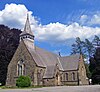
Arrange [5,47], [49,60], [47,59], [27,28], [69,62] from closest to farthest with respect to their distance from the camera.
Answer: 1. [5,47]
2. [27,28]
3. [47,59]
4. [49,60]
5. [69,62]

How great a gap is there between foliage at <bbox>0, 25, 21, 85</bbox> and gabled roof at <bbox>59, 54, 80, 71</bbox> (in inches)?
587

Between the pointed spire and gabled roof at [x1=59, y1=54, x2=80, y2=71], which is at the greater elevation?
the pointed spire

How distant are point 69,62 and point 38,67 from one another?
13219 millimetres

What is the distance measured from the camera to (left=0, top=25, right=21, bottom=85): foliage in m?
57.2

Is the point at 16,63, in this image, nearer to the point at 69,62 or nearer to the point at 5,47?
the point at 5,47

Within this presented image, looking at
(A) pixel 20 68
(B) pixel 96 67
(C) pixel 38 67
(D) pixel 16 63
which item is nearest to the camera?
(C) pixel 38 67

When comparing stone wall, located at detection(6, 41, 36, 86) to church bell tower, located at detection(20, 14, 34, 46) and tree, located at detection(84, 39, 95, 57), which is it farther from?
tree, located at detection(84, 39, 95, 57)

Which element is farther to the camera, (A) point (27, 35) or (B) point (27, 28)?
(B) point (27, 28)

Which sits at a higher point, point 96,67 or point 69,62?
point 69,62

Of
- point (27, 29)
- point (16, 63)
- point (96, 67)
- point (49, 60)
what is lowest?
point (96, 67)

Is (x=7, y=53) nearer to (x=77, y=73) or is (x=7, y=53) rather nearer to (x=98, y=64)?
(x=77, y=73)

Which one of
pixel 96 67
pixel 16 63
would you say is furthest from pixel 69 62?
pixel 16 63

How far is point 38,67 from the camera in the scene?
5181 cm

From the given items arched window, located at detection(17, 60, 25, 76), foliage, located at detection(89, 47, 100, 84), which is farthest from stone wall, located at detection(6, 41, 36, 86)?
foliage, located at detection(89, 47, 100, 84)
